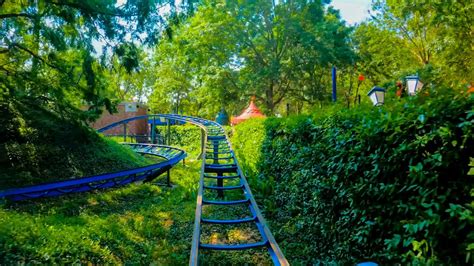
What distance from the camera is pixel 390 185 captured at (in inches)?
99.3

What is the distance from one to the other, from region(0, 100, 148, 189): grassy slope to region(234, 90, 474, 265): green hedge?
5.90 metres

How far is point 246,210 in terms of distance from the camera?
272 inches

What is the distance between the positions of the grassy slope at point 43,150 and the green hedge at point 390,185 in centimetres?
590

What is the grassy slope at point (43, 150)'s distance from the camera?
25.1 feet

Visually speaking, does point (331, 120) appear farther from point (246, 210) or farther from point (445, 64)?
point (445, 64)

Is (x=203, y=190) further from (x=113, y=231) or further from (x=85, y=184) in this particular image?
(x=85, y=184)

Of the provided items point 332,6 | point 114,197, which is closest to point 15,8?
point 114,197

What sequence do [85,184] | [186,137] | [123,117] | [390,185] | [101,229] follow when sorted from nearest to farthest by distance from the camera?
[390,185] → [101,229] → [85,184] → [186,137] → [123,117]

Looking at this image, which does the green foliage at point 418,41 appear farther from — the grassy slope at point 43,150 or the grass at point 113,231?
the grassy slope at point 43,150

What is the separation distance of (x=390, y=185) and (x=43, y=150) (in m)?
8.28

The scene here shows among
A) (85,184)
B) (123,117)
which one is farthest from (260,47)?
(85,184)

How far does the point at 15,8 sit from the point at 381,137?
821cm

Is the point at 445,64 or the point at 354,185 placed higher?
the point at 445,64

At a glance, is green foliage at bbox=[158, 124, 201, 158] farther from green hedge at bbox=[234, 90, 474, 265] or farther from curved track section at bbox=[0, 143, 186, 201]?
green hedge at bbox=[234, 90, 474, 265]
